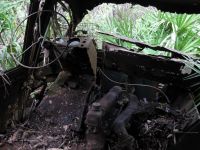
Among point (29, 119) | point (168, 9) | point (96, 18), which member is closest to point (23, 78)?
point (29, 119)

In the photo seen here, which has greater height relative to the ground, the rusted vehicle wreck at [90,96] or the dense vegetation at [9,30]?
the dense vegetation at [9,30]

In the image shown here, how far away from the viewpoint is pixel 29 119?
2777 mm

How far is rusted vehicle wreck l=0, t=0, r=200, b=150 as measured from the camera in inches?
93.1

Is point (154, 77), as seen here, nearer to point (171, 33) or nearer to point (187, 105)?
point (187, 105)

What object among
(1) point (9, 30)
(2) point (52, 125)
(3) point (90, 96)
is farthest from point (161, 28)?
(2) point (52, 125)

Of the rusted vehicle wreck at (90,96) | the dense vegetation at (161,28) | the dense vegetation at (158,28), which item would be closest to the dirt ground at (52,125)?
the rusted vehicle wreck at (90,96)

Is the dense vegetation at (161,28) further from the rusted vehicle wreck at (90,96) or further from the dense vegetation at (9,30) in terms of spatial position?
the rusted vehicle wreck at (90,96)

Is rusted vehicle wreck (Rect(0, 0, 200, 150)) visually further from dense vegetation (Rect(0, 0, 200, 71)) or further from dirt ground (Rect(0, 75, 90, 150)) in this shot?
dense vegetation (Rect(0, 0, 200, 71))

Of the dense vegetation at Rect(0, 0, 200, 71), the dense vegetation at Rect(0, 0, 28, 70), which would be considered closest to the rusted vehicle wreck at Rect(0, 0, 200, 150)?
the dense vegetation at Rect(0, 0, 28, 70)

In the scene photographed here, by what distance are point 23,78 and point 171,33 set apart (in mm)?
3413

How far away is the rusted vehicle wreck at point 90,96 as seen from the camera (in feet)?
7.76

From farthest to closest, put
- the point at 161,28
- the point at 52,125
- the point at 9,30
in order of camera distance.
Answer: the point at 161,28 → the point at 9,30 → the point at 52,125

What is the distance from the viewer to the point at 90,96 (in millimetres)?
2742

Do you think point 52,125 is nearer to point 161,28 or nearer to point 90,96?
point 90,96
